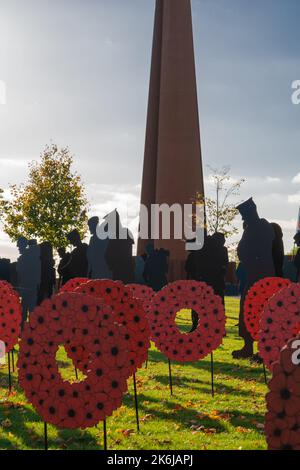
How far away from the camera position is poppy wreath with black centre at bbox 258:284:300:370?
714cm

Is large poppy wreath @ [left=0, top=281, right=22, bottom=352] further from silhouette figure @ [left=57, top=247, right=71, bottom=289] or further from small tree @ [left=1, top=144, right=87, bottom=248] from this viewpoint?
small tree @ [left=1, top=144, right=87, bottom=248]

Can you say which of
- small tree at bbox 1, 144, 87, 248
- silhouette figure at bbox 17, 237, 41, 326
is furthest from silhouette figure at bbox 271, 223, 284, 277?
small tree at bbox 1, 144, 87, 248

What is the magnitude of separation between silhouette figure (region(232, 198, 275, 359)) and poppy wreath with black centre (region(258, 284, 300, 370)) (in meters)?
4.83

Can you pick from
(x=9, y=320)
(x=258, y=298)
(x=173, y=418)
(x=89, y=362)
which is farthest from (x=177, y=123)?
(x=89, y=362)

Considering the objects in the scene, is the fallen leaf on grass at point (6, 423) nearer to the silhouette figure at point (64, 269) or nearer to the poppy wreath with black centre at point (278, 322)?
the poppy wreath with black centre at point (278, 322)

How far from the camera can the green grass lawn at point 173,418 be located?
21.3ft

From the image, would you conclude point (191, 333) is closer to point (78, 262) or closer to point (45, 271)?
point (45, 271)

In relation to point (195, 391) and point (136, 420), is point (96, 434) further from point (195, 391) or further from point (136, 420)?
point (195, 391)

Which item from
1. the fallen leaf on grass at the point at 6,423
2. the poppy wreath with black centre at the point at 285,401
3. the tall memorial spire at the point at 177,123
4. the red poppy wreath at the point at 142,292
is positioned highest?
the tall memorial spire at the point at 177,123

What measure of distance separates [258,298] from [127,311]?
385 centimetres

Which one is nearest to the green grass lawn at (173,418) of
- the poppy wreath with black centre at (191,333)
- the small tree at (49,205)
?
the poppy wreath with black centre at (191,333)

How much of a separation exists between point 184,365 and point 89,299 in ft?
24.3

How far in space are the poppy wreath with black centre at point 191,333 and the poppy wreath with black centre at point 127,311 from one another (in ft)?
6.09

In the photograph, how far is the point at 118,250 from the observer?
49.7ft
